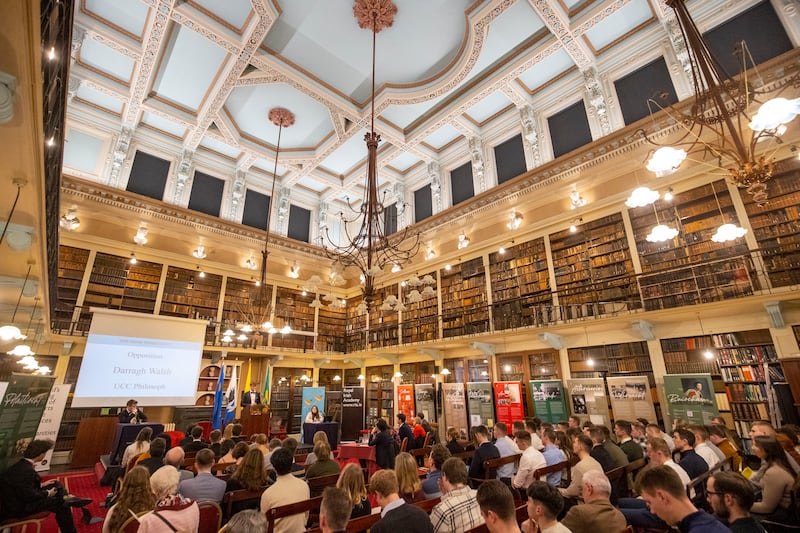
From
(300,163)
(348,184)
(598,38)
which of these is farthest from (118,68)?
(598,38)

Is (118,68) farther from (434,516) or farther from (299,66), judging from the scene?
(434,516)

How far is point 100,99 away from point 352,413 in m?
10.9

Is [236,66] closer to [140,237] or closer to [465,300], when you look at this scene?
[140,237]

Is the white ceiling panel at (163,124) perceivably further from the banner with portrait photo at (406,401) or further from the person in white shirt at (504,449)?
the person in white shirt at (504,449)

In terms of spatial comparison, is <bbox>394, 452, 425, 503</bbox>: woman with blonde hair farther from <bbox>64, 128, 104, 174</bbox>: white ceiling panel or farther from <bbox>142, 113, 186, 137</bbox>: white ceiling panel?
<bbox>64, 128, 104, 174</bbox>: white ceiling panel

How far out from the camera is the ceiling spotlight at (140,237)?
10.2 m

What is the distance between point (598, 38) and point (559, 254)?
5.09m

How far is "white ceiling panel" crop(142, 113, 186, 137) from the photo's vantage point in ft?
34.4

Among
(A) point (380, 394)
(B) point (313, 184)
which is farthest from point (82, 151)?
(A) point (380, 394)

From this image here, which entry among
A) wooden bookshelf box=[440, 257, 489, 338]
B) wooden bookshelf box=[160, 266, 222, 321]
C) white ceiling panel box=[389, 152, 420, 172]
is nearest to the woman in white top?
wooden bookshelf box=[160, 266, 222, 321]

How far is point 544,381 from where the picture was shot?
25.7 ft

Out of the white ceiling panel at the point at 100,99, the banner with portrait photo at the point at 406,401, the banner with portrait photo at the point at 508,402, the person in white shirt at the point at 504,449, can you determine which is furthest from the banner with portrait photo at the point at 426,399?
the white ceiling panel at the point at 100,99

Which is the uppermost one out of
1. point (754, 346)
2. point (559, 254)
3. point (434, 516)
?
point (559, 254)

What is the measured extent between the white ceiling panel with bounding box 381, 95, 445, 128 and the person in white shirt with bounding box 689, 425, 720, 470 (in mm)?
8788
